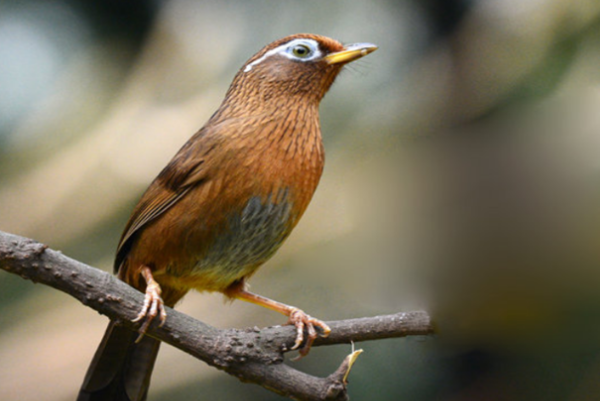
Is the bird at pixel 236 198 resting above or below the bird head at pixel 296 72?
below

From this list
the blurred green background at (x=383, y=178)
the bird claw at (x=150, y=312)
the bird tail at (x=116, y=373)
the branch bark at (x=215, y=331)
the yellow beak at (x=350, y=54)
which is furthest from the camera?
the bird tail at (x=116, y=373)

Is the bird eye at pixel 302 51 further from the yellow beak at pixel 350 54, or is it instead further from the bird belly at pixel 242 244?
A: the bird belly at pixel 242 244

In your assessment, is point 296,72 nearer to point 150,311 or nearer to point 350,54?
point 350,54

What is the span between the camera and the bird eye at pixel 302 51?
1.78 m

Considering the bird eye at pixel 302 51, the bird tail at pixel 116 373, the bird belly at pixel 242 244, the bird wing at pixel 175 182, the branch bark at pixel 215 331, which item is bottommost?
the bird tail at pixel 116 373

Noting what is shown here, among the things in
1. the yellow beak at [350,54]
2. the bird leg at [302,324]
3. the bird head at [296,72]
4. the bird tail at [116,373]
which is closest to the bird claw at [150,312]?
the bird leg at [302,324]

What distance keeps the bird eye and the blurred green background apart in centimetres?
16

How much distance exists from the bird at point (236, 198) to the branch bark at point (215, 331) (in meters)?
0.04

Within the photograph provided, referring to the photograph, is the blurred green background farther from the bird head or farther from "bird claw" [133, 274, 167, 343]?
"bird claw" [133, 274, 167, 343]

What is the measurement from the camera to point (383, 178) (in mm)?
1278

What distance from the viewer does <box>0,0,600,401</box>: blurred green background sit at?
1.76 feet

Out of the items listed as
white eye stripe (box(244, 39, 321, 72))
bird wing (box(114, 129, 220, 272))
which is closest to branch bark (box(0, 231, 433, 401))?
bird wing (box(114, 129, 220, 272))

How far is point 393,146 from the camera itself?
5.40 feet

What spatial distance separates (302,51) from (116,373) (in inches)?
42.6
